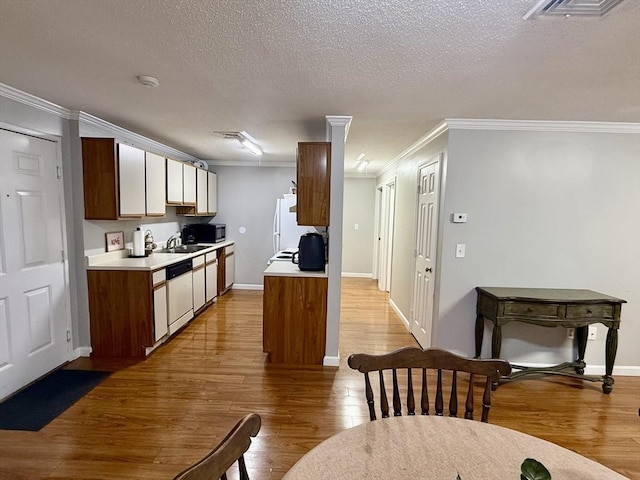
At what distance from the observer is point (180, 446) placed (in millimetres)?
1980

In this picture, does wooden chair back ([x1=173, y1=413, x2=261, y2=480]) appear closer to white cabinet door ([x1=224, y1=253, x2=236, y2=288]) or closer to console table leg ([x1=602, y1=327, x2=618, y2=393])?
console table leg ([x1=602, y1=327, x2=618, y2=393])

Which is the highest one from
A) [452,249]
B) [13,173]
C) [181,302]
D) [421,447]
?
[13,173]

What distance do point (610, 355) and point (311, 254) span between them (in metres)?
2.67

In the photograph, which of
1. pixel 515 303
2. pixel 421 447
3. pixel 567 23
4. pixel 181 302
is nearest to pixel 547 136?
pixel 515 303

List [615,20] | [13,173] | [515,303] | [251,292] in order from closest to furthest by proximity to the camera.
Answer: [615,20]
[13,173]
[515,303]
[251,292]

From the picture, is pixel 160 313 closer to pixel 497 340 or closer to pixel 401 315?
pixel 401 315

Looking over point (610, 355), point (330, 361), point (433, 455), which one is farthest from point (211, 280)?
point (610, 355)

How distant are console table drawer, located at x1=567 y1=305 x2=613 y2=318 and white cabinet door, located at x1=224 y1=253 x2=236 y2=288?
14.8 ft

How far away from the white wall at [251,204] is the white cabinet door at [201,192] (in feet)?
1.98

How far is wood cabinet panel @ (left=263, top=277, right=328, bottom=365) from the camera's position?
3.00 meters

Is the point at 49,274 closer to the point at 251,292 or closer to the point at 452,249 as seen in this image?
the point at 251,292

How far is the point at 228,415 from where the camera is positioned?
2.29 metres

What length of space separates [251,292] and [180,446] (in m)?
3.69

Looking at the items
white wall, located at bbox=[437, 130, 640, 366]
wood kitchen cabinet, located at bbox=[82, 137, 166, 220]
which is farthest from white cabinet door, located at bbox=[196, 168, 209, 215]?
white wall, located at bbox=[437, 130, 640, 366]
